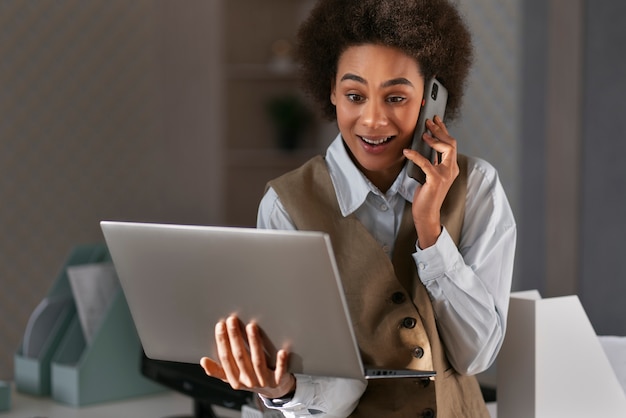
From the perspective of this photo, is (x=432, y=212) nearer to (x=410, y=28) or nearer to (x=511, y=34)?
(x=410, y=28)

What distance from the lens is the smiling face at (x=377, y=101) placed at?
1.22 meters

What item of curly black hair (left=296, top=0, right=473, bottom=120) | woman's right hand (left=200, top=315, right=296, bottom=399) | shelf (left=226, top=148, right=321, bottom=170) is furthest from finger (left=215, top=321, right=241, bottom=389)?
shelf (left=226, top=148, right=321, bottom=170)

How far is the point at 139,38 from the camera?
3.91m

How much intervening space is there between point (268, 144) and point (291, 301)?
11.3ft

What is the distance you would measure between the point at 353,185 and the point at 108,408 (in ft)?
3.66

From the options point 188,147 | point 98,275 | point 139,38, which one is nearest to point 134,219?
point 188,147

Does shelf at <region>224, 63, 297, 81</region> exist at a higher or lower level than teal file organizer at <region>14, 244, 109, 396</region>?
higher

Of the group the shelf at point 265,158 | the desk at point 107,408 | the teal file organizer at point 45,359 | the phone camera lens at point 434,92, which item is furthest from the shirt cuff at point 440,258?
the shelf at point 265,158

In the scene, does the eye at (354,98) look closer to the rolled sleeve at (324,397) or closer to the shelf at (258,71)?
the rolled sleeve at (324,397)

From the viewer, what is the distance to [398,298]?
48.8 inches

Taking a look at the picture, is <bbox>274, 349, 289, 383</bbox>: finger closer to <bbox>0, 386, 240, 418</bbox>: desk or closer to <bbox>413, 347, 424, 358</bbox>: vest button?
<bbox>413, 347, 424, 358</bbox>: vest button

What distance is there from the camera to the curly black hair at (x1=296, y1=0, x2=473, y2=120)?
1.21 meters

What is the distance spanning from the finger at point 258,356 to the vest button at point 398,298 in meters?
0.21

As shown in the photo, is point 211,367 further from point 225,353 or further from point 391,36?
point 391,36
